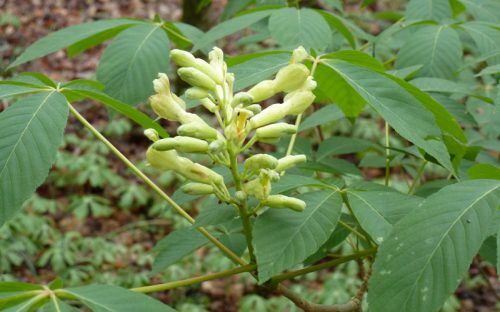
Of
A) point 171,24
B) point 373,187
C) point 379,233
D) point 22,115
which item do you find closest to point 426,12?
point 171,24

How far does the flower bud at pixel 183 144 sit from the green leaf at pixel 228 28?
0.67 m

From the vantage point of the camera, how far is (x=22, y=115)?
1.43m

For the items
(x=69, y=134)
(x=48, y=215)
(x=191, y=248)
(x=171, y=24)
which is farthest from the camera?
(x=69, y=134)

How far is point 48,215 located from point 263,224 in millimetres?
5024

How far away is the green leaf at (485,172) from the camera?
136 cm

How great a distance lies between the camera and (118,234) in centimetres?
582

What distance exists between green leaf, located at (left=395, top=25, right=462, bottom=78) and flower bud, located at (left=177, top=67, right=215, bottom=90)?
3.00 ft

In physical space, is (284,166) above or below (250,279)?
above

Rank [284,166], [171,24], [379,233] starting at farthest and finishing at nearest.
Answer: [171,24] → [284,166] → [379,233]

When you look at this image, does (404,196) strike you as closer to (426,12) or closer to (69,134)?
(426,12)

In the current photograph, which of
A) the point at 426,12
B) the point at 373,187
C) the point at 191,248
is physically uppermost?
the point at 426,12

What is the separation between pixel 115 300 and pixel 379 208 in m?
0.59

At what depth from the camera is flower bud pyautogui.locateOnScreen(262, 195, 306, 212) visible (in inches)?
53.0

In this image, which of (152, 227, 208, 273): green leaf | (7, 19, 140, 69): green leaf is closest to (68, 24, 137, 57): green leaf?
(7, 19, 140, 69): green leaf
